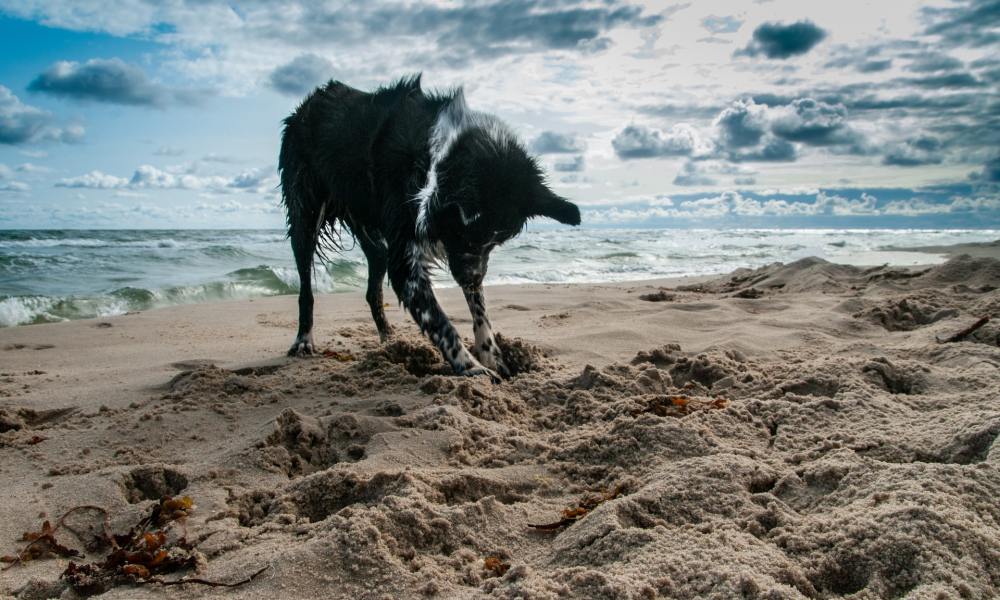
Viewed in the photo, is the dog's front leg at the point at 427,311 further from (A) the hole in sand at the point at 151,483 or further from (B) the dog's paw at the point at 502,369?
(A) the hole in sand at the point at 151,483

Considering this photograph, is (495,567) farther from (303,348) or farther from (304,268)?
(304,268)

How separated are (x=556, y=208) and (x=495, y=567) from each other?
102 inches

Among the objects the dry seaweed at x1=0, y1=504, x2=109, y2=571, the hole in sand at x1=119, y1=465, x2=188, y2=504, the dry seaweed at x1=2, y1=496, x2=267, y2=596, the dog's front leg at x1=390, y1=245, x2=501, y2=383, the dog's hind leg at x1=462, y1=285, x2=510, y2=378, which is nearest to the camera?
the dry seaweed at x1=2, y1=496, x2=267, y2=596

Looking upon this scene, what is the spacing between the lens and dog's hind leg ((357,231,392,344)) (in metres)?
5.50

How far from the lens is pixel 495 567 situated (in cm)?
187

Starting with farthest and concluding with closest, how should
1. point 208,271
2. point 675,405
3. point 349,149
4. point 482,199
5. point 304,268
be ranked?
point 208,271, point 304,268, point 349,149, point 482,199, point 675,405

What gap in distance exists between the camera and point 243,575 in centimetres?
185

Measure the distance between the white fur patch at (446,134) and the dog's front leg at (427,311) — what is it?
0.21m

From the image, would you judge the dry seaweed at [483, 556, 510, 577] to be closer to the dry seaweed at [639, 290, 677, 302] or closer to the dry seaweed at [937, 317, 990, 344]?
the dry seaweed at [937, 317, 990, 344]

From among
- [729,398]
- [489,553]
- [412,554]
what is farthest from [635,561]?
[729,398]

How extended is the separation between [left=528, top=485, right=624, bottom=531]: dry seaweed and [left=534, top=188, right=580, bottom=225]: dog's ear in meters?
2.12

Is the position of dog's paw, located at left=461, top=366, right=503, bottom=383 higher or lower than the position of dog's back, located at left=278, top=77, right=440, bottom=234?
lower

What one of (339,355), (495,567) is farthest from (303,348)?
(495,567)

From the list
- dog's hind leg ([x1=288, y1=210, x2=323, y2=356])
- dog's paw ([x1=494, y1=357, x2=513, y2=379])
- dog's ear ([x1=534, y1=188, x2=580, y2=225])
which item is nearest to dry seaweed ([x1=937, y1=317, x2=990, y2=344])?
dog's ear ([x1=534, y1=188, x2=580, y2=225])
